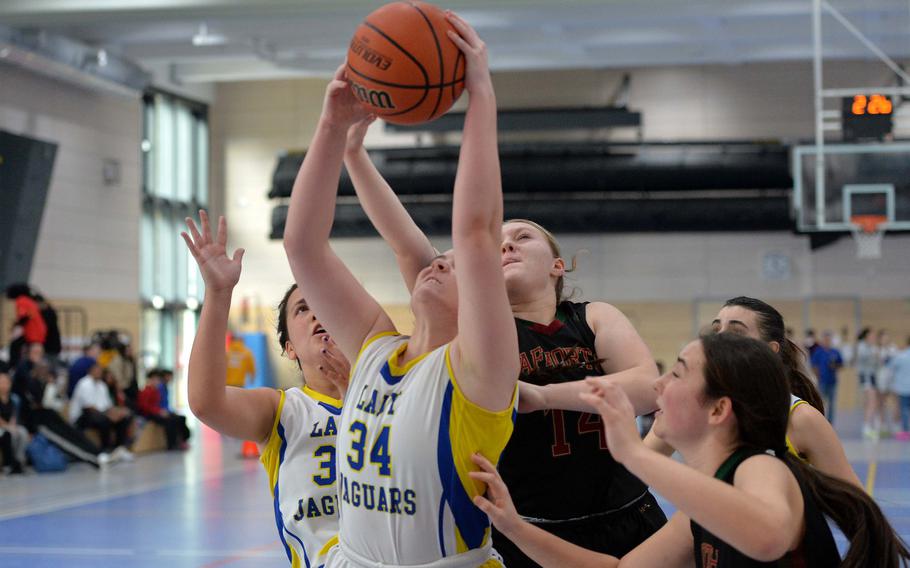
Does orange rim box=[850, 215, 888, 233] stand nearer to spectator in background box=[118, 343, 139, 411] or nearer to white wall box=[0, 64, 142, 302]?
spectator in background box=[118, 343, 139, 411]

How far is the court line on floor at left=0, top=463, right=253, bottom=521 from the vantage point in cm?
968

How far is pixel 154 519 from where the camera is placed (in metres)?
9.30

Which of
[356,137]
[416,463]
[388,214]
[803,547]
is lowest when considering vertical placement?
[803,547]

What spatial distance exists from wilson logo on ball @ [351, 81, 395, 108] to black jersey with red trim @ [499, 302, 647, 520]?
3.13 feet

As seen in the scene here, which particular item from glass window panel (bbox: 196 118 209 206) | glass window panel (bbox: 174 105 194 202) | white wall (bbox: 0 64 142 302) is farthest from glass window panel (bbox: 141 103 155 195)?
glass window panel (bbox: 196 118 209 206)

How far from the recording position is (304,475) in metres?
2.87

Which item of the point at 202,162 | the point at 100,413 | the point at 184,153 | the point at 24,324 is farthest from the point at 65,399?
the point at 202,162

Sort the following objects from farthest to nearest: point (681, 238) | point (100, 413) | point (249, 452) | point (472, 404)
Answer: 1. point (681, 238)
2. point (249, 452)
3. point (100, 413)
4. point (472, 404)

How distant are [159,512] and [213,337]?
762 cm

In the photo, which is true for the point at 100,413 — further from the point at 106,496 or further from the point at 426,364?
the point at 426,364

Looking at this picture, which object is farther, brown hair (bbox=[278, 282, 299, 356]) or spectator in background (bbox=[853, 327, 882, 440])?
spectator in background (bbox=[853, 327, 882, 440])

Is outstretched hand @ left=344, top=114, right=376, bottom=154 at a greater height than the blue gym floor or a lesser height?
greater

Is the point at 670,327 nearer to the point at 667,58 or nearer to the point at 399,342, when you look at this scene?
the point at 667,58

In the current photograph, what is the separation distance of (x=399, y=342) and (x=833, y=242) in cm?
2020
